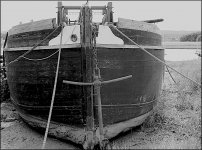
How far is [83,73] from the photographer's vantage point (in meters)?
4.52

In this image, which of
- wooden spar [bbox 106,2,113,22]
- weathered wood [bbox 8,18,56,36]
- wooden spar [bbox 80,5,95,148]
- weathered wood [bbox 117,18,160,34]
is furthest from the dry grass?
weathered wood [bbox 8,18,56,36]

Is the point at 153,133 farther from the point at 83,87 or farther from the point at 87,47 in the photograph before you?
the point at 87,47

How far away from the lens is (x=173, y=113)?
6.50 m

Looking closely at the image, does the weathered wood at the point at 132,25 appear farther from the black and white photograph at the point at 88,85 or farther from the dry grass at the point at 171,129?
the dry grass at the point at 171,129

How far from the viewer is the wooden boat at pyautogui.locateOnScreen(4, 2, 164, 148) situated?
14.8ft

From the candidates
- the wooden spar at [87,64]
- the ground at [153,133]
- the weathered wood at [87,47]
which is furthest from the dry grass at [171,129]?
the weathered wood at [87,47]

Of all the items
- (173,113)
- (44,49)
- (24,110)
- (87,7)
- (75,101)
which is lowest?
(173,113)

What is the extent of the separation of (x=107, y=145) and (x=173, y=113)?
2516 millimetres

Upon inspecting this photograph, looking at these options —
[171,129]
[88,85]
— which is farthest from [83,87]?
[171,129]

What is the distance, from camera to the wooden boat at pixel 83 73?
14.8 ft

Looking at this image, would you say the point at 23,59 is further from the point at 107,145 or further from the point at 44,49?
the point at 107,145

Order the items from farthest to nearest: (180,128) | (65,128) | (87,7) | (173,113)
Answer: (173,113) → (180,128) → (65,128) → (87,7)

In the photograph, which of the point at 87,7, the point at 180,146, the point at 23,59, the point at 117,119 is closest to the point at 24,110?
the point at 23,59

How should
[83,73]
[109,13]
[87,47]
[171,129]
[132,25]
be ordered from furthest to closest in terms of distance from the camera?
[171,129]
[109,13]
[132,25]
[83,73]
[87,47]
